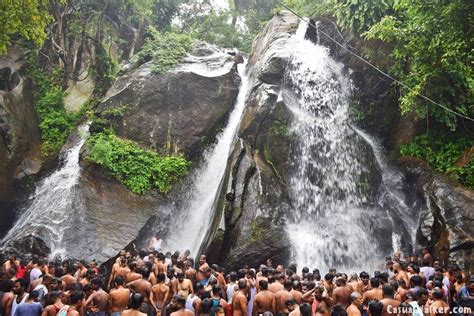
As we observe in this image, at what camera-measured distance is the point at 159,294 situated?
762cm

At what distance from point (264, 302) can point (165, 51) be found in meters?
14.4

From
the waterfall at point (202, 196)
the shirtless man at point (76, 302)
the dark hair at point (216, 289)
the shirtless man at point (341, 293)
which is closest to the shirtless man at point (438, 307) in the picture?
the shirtless man at point (341, 293)

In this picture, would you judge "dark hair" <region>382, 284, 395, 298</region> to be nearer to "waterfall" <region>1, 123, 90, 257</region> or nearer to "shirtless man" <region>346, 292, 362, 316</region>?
"shirtless man" <region>346, 292, 362, 316</region>

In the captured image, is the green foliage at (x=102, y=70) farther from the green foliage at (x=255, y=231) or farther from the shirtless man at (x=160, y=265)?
the shirtless man at (x=160, y=265)

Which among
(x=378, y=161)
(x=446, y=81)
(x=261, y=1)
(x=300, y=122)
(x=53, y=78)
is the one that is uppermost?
(x=261, y=1)

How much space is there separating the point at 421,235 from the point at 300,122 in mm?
6004

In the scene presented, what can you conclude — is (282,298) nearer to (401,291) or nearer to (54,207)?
(401,291)

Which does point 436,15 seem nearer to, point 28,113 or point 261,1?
point 28,113

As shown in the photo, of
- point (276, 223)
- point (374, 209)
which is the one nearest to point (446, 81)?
point (374, 209)

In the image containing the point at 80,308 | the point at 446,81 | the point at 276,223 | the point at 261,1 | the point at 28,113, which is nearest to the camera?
the point at 80,308

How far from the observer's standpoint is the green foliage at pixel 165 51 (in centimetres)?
1780

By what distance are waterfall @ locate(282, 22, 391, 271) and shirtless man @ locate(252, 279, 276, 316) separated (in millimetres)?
4729

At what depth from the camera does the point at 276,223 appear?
12008mm

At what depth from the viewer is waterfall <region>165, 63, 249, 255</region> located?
46.5ft
